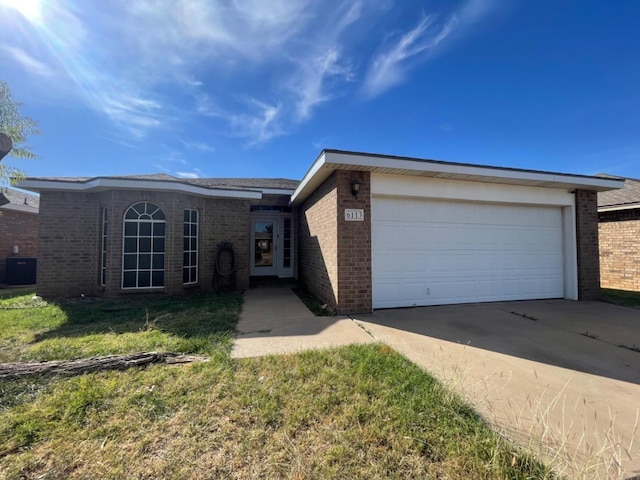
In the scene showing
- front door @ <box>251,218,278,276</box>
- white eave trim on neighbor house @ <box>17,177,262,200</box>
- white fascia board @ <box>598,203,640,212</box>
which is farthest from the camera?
front door @ <box>251,218,278,276</box>

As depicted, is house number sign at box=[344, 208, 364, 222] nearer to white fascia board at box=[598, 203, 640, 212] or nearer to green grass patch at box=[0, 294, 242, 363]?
green grass patch at box=[0, 294, 242, 363]

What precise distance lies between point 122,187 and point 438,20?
854 centimetres

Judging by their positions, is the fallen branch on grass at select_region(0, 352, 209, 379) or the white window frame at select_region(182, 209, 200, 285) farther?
the white window frame at select_region(182, 209, 200, 285)

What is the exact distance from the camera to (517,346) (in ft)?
12.3

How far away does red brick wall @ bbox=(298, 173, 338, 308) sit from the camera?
Answer: 563cm

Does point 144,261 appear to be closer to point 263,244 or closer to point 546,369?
point 263,244

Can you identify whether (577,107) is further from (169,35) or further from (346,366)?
(169,35)

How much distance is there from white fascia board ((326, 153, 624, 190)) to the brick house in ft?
0.08

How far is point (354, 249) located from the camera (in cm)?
543

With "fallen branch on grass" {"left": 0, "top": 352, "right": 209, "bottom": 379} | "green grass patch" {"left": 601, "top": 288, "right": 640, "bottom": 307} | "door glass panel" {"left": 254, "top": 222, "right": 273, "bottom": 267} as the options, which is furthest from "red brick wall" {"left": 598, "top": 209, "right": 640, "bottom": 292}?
"fallen branch on grass" {"left": 0, "top": 352, "right": 209, "bottom": 379}

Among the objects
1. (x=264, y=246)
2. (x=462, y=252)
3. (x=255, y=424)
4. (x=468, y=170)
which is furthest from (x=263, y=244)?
(x=255, y=424)

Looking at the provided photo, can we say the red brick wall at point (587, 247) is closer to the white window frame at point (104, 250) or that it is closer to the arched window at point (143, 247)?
the arched window at point (143, 247)

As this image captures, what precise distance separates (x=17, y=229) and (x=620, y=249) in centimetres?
2420

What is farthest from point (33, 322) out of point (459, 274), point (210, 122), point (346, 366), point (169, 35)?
point (459, 274)
